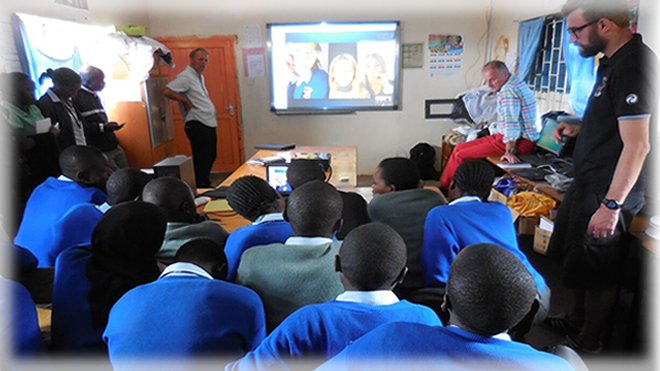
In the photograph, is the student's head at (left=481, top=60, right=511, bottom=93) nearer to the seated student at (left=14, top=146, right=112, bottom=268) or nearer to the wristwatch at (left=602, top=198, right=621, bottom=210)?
the wristwatch at (left=602, top=198, right=621, bottom=210)

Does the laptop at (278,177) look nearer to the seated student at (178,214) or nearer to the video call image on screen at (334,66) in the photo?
the seated student at (178,214)

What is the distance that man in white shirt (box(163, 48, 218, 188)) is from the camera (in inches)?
167

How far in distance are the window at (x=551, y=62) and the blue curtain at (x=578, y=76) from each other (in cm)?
18

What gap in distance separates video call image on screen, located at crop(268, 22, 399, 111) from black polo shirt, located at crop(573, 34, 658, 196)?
11.0 ft

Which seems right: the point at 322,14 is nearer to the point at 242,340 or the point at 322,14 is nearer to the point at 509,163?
the point at 509,163

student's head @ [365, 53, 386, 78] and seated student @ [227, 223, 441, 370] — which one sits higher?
student's head @ [365, 53, 386, 78]

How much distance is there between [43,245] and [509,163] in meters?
2.95

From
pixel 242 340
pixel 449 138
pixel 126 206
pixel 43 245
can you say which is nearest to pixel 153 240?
pixel 126 206

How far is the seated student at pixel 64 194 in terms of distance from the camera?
171 cm

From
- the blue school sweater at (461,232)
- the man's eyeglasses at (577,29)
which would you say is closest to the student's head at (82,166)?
the blue school sweater at (461,232)

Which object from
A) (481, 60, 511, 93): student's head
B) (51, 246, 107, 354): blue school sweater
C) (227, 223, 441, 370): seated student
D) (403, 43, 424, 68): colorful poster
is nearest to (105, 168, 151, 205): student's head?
(51, 246, 107, 354): blue school sweater

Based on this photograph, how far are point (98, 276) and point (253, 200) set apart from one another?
1.87ft

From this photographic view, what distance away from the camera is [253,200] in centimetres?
159

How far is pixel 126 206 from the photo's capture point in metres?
1.31
